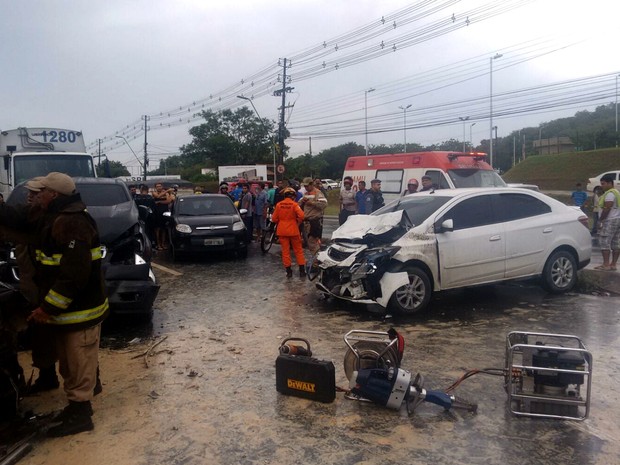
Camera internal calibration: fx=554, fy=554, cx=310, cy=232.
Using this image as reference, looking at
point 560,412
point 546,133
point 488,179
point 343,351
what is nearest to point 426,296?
point 343,351

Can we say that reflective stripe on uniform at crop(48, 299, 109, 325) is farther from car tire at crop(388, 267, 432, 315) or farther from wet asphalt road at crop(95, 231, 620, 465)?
car tire at crop(388, 267, 432, 315)

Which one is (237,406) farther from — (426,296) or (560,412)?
(426,296)

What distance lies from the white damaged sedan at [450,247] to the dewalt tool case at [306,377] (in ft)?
8.45

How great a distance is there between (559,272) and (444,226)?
2.23m

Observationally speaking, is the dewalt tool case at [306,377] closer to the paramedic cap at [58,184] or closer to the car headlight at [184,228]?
the paramedic cap at [58,184]

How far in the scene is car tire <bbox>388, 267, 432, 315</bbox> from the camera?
6.89 m

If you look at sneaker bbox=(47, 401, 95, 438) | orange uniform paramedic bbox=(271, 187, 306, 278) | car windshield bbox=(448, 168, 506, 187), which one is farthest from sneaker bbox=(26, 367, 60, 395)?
car windshield bbox=(448, 168, 506, 187)

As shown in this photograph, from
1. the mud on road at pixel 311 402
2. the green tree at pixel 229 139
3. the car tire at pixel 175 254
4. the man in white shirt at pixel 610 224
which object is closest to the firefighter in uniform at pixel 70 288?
the mud on road at pixel 311 402

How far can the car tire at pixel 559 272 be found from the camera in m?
8.05

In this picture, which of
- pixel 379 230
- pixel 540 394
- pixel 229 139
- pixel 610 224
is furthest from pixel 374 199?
pixel 229 139

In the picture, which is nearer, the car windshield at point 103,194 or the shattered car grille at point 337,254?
the shattered car grille at point 337,254

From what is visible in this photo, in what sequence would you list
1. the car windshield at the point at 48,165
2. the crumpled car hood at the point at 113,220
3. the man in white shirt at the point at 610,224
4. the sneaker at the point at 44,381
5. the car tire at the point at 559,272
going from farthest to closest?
the car windshield at the point at 48,165 → the man in white shirt at the point at 610,224 → the car tire at the point at 559,272 → the crumpled car hood at the point at 113,220 → the sneaker at the point at 44,381

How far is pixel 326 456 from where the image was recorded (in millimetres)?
3582

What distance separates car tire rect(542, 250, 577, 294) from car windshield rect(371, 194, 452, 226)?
187 centimetres
